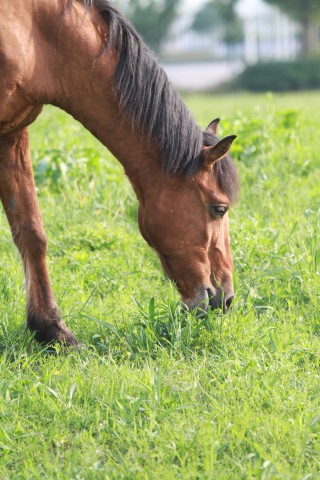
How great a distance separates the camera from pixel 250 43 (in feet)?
151

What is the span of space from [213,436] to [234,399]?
30 cm

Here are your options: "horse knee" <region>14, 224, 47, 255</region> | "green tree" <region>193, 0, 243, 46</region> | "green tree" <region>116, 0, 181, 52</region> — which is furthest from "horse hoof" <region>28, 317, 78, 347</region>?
"green tree" <region>116, 0, 181, 52</region>

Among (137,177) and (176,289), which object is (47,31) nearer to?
(137,177)

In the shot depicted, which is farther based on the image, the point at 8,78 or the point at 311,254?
the point at 311,254

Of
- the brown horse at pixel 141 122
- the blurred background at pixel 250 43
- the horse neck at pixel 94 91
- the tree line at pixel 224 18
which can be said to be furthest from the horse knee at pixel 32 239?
the tree line at pixel 224 18

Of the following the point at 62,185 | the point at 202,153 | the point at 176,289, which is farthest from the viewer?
the point at 62,185

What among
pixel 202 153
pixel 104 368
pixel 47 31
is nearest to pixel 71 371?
pixel 104 368

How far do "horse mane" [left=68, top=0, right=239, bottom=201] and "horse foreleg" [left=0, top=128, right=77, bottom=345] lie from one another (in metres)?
0.67

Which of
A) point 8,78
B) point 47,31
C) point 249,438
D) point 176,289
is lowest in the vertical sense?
point 249,438

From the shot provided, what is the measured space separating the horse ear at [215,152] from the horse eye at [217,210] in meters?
0.21

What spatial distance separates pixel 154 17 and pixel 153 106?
130ft

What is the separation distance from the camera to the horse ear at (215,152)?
12.0 feet

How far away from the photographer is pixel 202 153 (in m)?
3.80

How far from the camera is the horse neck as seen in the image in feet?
12.2
